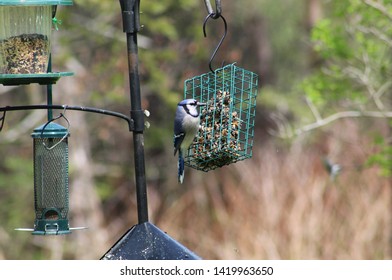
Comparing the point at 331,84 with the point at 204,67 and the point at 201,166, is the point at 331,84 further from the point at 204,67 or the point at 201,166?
the point at 204,67

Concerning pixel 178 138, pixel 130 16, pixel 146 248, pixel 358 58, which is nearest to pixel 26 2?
pixel 130 16

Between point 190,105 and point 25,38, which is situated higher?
point 25,38

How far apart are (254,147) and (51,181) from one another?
9121 millimetres

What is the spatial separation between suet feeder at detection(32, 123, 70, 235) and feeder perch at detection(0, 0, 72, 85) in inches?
15.6

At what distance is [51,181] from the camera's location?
17.3 feet

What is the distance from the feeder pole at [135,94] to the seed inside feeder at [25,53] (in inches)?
27.6

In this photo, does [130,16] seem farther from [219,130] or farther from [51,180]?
[51,180]

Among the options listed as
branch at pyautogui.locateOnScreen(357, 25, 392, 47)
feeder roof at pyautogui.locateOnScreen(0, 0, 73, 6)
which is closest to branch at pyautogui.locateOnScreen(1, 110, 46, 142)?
branch at pyautogui.locateOnScreen(357, 25, 392, 47)

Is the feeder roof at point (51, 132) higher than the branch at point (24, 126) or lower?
lower

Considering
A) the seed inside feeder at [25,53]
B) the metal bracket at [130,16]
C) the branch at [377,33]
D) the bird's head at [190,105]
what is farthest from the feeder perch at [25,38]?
the branch at [377,33]

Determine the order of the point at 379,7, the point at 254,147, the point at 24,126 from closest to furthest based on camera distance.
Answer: the point at 379,7 < the point at 24,126 < the point at 254,147

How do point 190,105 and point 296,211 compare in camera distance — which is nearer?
point 190,105

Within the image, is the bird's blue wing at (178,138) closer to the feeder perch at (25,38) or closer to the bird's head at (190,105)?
the bird's head at (190,105)

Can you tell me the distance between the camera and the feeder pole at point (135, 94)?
4.59 metres
